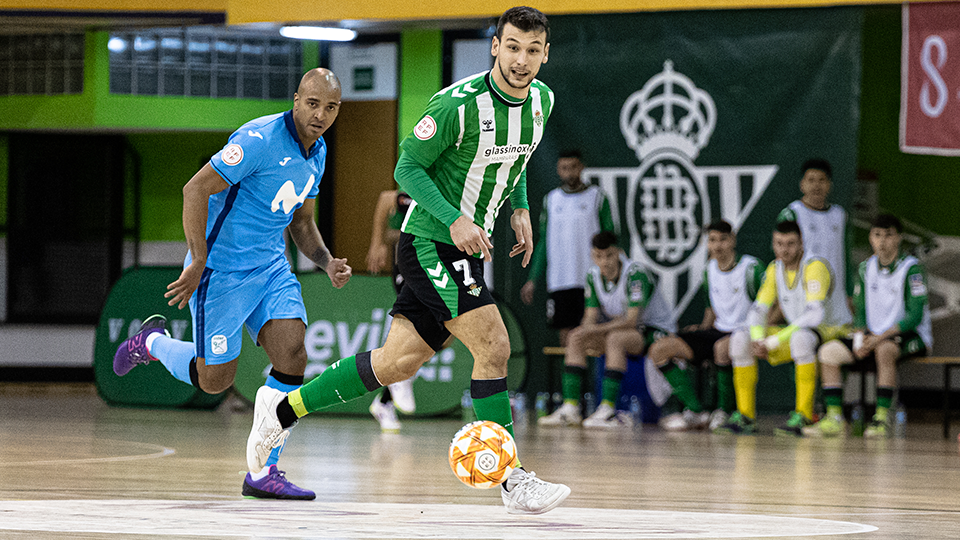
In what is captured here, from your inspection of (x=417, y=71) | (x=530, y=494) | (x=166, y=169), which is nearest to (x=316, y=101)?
(x=530, y=494)

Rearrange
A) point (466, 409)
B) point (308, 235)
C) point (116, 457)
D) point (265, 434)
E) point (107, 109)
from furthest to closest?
point (107, 109), point (466, 409), point (116, 457), point (308, 235), point (265, 434)

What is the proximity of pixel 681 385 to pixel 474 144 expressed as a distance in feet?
18.8

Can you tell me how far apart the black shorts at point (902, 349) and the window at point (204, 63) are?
659 cm

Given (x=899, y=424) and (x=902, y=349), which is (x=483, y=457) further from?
(x=899, y=424)

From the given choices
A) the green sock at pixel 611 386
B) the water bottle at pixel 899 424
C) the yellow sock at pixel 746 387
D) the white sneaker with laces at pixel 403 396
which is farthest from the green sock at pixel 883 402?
the white sneaker with laces at pixel 403 396

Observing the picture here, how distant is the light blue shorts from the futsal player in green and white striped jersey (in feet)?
2.01

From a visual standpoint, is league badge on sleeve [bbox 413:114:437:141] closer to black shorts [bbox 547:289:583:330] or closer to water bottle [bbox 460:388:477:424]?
water bottle [bbox 460:388:477:424]

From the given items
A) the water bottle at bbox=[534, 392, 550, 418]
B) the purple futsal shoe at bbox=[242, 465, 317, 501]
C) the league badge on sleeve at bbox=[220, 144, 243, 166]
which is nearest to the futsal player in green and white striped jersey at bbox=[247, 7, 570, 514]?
the purple futsal shoe at bbox=[242, 465, 317, 501]

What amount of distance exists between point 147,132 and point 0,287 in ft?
7.30

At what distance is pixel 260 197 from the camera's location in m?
5.40

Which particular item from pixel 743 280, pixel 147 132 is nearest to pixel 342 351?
pixel 743 280

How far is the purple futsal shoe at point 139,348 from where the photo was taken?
6246mm

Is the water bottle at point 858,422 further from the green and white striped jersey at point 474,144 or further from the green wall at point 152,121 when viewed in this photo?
the green wall at point 152,121

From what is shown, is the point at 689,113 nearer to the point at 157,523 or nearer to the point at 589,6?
the point at 589,6
